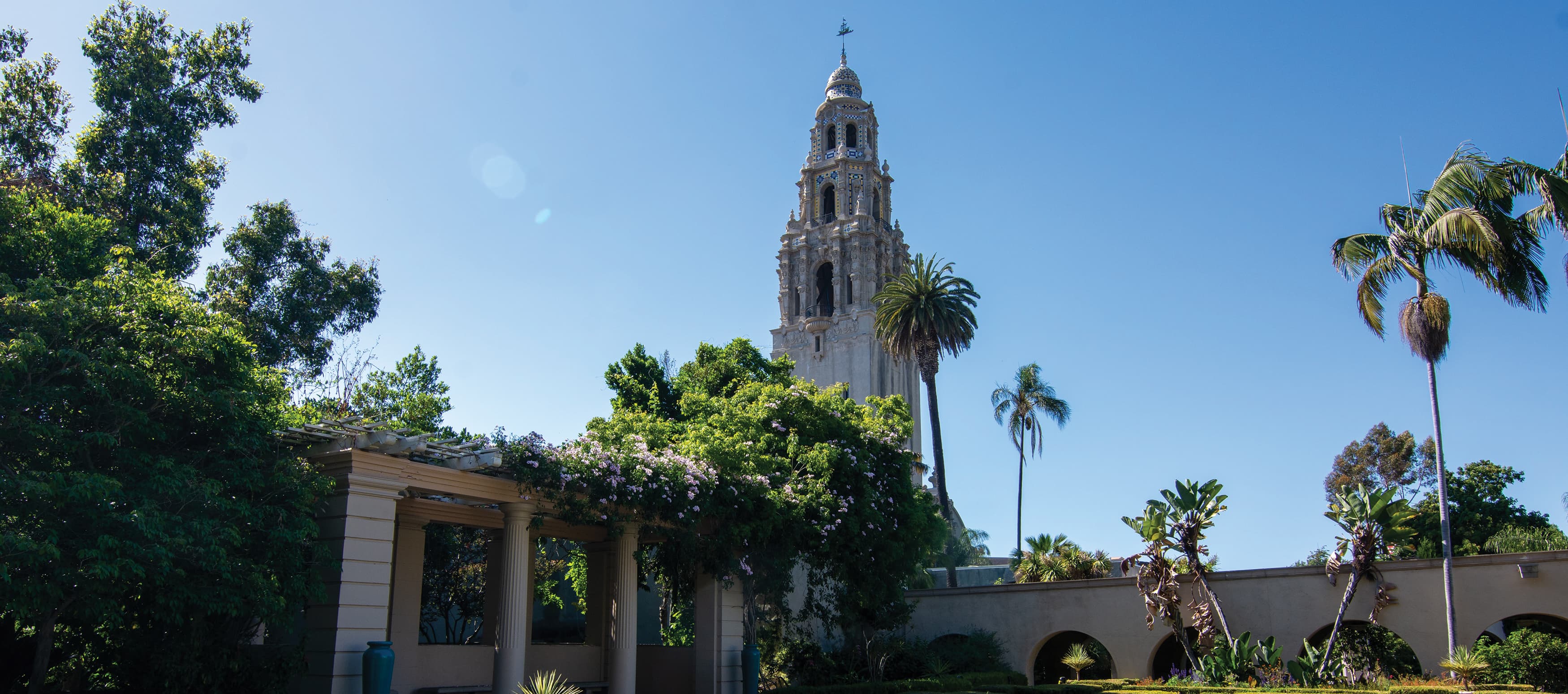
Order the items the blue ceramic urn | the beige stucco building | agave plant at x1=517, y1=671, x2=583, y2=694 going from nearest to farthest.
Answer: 1. the blue ceramic urn
2. agave plant at x1=517, y1=671, x2=583, y2=694
3. the beige stucco building

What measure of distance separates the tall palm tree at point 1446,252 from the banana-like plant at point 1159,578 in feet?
19.2

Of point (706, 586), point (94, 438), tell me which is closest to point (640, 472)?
point (706, 586)

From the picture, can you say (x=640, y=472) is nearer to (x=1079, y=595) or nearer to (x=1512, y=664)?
(x=1079, y=595)

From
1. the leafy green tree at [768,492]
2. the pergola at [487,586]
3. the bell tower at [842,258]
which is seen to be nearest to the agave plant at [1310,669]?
the leafy green tree at [768,492]

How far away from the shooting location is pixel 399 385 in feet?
89.4

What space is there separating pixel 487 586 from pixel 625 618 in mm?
4478

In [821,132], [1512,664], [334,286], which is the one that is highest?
[821,132]

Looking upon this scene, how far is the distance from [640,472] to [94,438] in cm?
801

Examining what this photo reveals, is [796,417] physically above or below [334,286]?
below

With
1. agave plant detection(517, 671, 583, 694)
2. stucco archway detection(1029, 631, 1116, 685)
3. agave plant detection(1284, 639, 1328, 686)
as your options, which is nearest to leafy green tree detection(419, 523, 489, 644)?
agave plant detection(517, 671, 583, 694)

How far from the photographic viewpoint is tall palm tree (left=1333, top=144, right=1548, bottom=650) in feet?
71.0

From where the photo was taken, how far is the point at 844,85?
72062 millimetres

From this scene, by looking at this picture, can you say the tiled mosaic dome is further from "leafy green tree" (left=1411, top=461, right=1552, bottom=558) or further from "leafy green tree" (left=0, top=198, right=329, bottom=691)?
"leafy green tree" (left=0, top=198, right=329, bottom=691)

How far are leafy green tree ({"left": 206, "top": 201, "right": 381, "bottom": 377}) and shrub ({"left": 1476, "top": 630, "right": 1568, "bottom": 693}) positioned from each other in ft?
92.8
